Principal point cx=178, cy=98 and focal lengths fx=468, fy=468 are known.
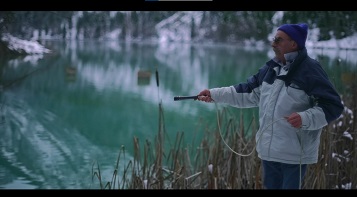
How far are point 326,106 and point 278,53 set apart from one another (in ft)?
0.90

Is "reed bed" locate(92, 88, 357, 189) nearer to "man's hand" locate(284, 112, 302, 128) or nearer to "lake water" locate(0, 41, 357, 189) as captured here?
"lake water" locate(0, 41, 357, 189)

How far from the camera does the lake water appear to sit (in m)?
3.31

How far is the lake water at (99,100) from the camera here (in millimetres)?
3307

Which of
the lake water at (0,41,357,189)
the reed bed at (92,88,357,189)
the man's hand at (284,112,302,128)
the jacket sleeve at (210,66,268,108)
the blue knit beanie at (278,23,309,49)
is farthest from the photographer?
the lake water at (0,41,357,189)

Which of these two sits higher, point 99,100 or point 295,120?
point 295,120

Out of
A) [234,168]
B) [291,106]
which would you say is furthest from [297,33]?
[234,168]

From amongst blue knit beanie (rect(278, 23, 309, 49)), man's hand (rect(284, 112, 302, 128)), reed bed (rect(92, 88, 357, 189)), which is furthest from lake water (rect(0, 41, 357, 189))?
man's hand (rect(284, 112, 302, 128))

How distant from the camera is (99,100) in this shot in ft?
22.4

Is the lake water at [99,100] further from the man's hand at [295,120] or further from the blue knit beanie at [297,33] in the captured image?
the man's hand at [295,120]

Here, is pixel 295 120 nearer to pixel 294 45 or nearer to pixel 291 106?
pixel 291 106

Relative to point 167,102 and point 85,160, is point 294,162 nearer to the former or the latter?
point 85,160

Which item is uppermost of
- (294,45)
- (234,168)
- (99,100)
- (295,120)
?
(294,45)

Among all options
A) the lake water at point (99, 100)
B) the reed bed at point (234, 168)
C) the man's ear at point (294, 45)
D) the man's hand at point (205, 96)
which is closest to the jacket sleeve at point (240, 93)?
the man's hand at point (205, 96)

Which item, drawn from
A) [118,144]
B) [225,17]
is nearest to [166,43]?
[225,17]
